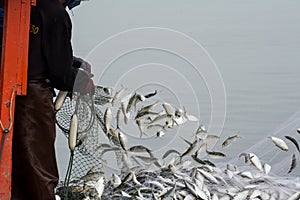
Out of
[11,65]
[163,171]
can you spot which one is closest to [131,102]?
[163,171]

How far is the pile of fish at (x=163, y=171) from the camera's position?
327 cm

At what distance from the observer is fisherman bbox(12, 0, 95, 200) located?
2.98m

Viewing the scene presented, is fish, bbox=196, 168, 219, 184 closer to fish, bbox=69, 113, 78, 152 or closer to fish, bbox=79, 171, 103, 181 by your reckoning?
fish, bbox=79, 171, 103, 181

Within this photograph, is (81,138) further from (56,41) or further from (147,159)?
(56,41)

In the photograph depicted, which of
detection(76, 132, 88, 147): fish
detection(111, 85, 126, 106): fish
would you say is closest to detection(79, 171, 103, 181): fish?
detection(76, 132, 88, 147): fish

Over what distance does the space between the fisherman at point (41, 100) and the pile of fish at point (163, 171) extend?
0.19 metres

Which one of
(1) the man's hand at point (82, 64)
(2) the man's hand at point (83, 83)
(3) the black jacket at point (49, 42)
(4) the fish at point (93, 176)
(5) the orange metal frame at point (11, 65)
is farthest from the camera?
(4) the fish at point (93, 176)

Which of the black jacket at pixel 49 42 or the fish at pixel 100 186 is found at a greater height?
the black jacket at pixel 49 42

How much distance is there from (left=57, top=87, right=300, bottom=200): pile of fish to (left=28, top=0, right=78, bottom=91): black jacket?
36cm

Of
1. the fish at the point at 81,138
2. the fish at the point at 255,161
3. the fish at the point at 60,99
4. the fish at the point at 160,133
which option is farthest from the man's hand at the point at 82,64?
the fish at the point at 255,161

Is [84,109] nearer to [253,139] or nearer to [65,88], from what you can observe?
[65,88]

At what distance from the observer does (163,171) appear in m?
3.54

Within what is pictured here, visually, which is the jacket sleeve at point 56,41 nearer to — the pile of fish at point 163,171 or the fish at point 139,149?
the pile of fish at point 163,171

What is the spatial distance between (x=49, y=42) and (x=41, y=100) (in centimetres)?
28
